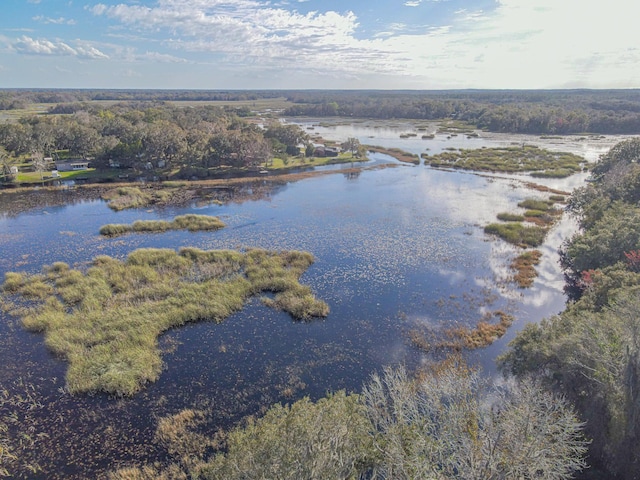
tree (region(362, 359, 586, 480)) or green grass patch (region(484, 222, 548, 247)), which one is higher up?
tree (region(362, 359, 586, 480))

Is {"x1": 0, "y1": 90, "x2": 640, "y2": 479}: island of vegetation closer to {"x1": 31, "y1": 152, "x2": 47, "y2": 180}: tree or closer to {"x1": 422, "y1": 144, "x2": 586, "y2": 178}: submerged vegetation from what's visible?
{"x1": 31, "y1": 152, "x2": 47, "y2": 180}: tree

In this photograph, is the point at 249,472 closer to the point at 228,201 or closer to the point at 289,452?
the point at 289,452

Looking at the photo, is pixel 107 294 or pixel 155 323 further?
pixel 107 294

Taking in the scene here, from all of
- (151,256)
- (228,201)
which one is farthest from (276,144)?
(151,256)

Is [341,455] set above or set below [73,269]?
above

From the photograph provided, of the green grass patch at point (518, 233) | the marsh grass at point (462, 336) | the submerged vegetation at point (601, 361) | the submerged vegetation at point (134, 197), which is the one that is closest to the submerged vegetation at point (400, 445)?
the submerged vegetation at point (601, 361)

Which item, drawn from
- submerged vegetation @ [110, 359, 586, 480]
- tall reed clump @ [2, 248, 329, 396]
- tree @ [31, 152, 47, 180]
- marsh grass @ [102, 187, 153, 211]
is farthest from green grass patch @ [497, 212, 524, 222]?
tree @ [31, 152, 47, 180]

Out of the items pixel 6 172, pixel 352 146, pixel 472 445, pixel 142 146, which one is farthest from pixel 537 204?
pixel 6 172
